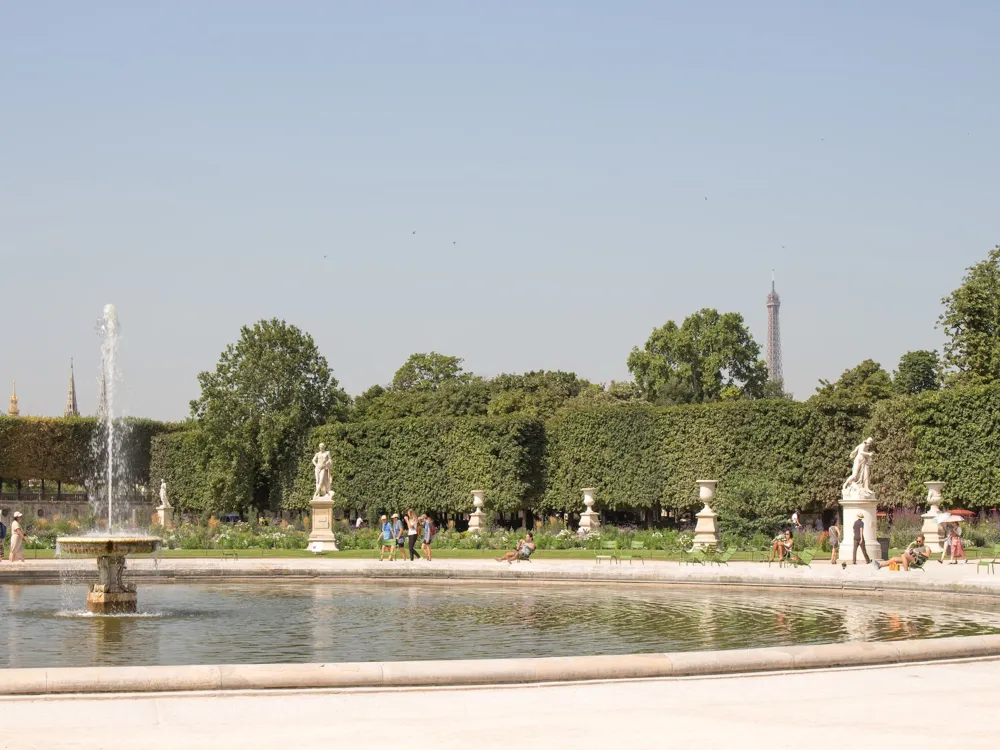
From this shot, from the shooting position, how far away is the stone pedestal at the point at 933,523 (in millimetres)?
31578

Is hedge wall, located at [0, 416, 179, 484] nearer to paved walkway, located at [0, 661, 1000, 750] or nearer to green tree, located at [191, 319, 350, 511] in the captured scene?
green tree, located at [191, 319, 350, 511]

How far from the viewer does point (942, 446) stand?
36719 millimetres

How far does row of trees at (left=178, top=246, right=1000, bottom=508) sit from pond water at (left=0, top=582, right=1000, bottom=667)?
24.5 m

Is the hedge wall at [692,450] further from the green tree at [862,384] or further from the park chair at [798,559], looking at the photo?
the green tree at [862,384]

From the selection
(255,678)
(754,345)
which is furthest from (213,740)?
(754,345)

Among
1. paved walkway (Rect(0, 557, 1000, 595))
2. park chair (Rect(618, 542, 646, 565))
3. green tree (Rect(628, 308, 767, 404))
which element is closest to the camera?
paved walkway (Rect(0, 557, 1000, 595))

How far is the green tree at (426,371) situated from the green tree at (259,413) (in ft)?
83.4

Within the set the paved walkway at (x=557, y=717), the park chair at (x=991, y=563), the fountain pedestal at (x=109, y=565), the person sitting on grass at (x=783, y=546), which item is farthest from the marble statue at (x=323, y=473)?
the paved walkway at (x=557, y=717)

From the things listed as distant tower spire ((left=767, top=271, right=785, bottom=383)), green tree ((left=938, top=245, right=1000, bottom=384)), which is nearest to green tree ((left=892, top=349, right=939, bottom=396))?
green tree ((left=938, top=245, right=1000, bottom=384))

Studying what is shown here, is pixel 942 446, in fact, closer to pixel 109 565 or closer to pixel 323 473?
pixel 323 473

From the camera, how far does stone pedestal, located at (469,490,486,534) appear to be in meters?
41.5

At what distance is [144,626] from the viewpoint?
15477 millimetres

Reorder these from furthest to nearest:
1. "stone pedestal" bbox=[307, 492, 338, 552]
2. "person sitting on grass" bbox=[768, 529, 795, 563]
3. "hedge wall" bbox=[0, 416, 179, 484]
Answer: "hedge wall" bbox=[0, 416, 179, 484] → "stone pedestal" bbox=[307, 492, 338, 552] → "person sitting on grass" bbox=[768, 529, 795, 563]

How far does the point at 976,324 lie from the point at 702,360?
28258mm
